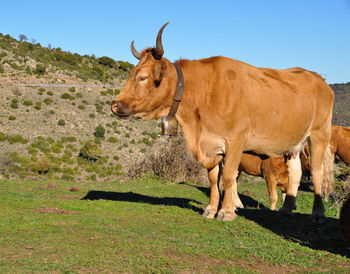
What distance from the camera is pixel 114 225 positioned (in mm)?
6121

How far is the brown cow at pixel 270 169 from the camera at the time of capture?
10.3m

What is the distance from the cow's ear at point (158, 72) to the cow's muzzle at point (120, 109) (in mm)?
575

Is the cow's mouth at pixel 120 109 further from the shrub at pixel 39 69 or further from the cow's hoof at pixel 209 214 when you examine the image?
the shrub at pixel 39 69

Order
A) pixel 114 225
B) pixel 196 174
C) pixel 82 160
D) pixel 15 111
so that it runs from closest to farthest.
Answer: pixel 114 225
pixel 196 174
pixel 82 160
pixel 15 111

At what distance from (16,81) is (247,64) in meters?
51.2

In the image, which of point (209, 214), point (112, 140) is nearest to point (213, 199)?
point (209, 214)

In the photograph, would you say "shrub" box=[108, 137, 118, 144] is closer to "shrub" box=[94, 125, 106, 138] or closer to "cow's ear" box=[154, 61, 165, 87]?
"shrub" box=[94, 125, 106, 138]

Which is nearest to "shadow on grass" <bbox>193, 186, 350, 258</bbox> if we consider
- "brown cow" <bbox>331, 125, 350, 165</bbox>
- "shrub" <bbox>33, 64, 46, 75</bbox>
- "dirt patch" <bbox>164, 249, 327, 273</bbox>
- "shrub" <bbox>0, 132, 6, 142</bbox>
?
"dirt patch" <bbox>164, 249, 327, 273</bbox>

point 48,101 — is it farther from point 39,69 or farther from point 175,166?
point 175,166

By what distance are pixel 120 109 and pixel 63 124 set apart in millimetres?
41477

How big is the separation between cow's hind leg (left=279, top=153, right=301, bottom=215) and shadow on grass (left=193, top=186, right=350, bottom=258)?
0.69 ft

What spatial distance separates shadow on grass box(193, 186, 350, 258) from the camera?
17.6 ft

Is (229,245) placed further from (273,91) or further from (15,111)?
(15,111)

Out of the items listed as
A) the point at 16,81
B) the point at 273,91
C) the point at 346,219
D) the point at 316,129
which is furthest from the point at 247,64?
the point at 16,81
